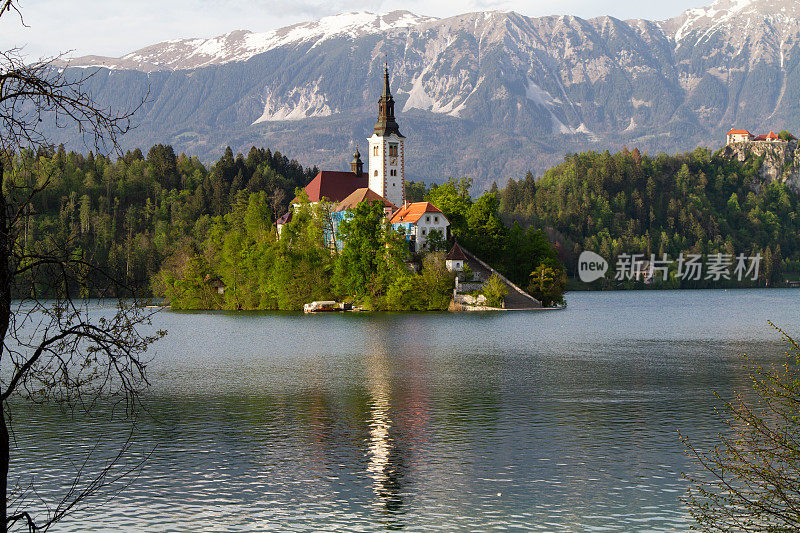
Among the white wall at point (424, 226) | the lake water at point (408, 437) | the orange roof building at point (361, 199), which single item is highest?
the orange roof building at point (361, 199)

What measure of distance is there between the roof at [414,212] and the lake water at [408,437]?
6506 cm

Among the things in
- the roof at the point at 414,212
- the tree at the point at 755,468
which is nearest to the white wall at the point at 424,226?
the roof at the point at 414,212

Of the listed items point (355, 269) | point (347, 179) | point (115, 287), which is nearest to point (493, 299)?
point (355, 269)

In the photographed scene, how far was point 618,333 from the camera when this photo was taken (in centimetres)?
10175

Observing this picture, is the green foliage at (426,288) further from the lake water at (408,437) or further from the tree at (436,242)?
the lake water at (408,437)

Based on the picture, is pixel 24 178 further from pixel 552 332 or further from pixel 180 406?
pixel 552 332

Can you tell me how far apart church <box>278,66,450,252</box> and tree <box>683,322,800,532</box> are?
339 feet

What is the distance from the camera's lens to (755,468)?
19.0m

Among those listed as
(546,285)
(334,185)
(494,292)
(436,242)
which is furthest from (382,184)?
(494,292)

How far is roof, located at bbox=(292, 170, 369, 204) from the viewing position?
180 metres

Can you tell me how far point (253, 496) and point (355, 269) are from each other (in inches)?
4405

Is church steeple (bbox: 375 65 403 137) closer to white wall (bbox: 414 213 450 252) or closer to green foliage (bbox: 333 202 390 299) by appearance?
white wall (bbox: 414 213 450 252)

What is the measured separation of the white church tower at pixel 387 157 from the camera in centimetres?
17400

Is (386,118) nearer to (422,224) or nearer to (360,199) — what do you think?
(360,199)
